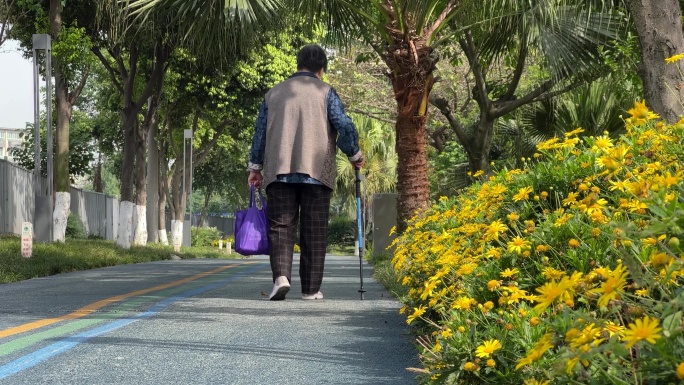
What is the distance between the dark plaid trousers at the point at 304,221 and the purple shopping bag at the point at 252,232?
0.08 m

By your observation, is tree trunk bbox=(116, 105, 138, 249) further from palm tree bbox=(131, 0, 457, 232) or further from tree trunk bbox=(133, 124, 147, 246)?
palm tree bbox=(131, 0, 457, 232)

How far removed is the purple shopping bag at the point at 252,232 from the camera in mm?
8125

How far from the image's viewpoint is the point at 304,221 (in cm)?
814

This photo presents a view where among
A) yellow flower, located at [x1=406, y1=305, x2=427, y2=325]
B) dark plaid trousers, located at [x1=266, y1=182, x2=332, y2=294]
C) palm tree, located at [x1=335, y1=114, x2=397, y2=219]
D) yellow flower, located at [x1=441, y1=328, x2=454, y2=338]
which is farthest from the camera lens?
palm tree, located at [x1=335, y1=114, x2=397, y2=219]

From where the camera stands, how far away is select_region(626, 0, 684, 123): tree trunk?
19.7ft

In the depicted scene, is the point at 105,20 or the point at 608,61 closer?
the point at 608,61

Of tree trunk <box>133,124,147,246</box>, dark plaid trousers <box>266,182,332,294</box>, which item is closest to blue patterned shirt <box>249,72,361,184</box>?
dark plaid trousers <box>266,182,332,294</box>

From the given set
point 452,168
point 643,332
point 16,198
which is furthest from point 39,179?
point 643,332

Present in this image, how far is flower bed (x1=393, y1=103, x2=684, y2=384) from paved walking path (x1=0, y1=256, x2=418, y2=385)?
392 millimetres

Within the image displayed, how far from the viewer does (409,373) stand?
14.4 feet

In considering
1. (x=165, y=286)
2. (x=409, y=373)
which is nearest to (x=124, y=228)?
(x=165, y=286)

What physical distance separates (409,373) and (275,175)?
377cm

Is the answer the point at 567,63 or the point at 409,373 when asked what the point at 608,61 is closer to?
the point at 567,63

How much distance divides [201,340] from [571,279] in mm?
3568
